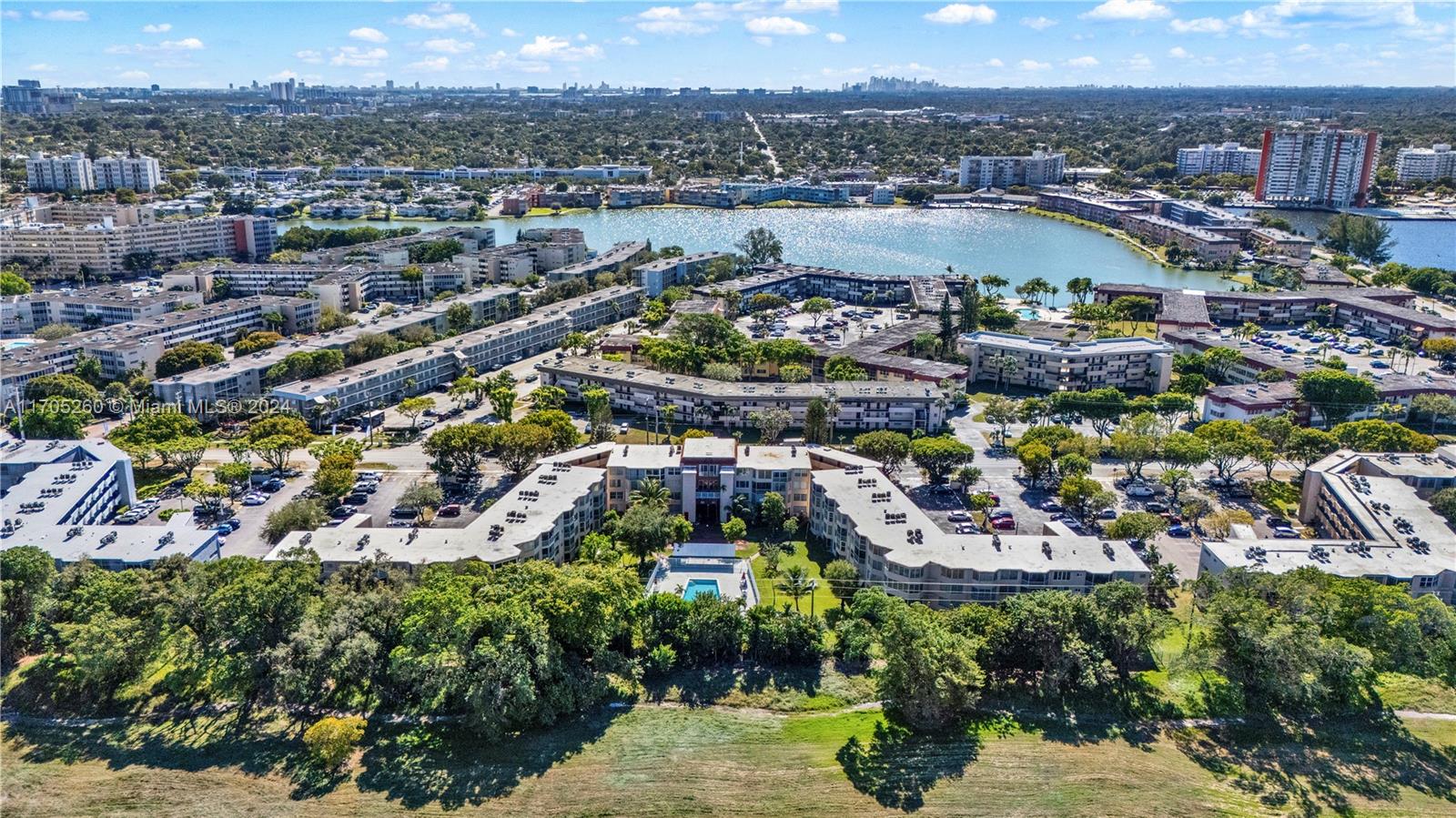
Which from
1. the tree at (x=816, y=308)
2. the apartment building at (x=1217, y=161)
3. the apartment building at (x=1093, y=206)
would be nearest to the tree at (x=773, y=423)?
the tree at (x=816, y=308)

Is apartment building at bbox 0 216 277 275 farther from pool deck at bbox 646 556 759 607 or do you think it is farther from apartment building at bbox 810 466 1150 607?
apartment building at bbox 810 466 1150 607

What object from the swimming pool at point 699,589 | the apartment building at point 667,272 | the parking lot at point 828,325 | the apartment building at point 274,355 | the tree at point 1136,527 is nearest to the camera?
the swimming pool at point 699,589

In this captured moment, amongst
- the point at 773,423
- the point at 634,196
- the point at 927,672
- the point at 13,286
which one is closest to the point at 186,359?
the point at 13,286

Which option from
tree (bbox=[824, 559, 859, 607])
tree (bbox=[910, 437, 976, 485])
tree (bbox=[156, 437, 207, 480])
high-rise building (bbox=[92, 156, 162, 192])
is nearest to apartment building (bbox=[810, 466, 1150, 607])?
tree (bbox=[824, 559, 859, 607])

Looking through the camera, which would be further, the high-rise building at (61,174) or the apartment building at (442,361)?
the high-rise building at (61,174)

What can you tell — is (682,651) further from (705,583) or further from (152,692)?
(152,692)

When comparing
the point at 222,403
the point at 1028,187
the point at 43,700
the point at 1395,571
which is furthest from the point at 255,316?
the point at 1028,187

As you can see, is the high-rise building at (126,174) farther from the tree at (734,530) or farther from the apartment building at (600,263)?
the tree at (734,530)
